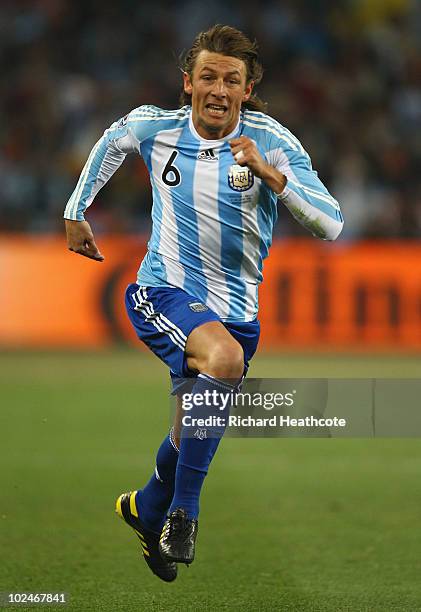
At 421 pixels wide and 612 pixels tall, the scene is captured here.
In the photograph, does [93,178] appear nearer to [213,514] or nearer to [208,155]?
[208,155]

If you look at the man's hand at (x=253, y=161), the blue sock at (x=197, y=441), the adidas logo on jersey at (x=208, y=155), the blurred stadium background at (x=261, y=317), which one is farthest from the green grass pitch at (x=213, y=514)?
the adidas logo on jersey at (x=208, y=155)

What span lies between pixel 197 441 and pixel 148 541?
0.74 m

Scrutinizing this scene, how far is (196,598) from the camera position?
174 inches

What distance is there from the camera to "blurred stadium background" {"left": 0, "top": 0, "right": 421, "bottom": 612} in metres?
5.00

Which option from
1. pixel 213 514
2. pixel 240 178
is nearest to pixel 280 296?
pixel 213 514

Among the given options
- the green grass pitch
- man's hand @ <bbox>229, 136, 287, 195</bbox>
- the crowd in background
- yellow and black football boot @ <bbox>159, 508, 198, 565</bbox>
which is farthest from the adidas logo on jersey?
the crowd in background

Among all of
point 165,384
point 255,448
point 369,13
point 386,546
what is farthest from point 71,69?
point 386,546

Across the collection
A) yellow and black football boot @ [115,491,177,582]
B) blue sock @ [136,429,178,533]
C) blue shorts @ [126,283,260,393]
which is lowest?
yellow and black football boot @ [115,491,177,582]

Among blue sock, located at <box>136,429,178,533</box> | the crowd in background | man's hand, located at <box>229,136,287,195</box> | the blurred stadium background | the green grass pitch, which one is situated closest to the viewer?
man's hand, located at <box>229,136,287,195</box>

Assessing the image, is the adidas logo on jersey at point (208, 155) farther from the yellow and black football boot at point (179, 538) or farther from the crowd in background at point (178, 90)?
the crowd in background at point (178, 90)

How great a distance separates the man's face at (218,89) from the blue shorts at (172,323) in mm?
665

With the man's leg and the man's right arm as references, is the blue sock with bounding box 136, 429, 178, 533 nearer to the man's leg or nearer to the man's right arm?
the man's leg

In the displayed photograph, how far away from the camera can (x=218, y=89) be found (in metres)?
4.37

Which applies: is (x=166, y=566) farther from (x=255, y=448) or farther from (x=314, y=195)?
(x=255, y=448)
